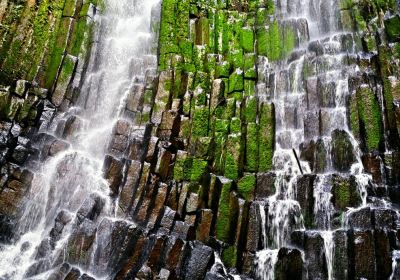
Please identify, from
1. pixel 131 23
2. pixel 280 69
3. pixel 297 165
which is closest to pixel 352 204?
pixel 297 165

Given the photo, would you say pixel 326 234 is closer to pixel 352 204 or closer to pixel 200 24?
pixel 352 204

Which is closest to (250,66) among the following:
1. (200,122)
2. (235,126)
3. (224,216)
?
(235,126)

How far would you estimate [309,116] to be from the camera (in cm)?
1584

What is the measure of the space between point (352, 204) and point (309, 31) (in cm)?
1002

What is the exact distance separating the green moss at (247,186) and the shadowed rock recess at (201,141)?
0.08 m

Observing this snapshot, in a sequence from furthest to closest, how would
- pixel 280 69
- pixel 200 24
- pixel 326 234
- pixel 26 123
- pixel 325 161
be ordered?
pixel 200 24 < pixel 280 69 < pixel 26 123 < pixel 325 161 < pixel 326 234

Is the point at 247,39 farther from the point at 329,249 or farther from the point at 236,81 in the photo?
the point at 329,249

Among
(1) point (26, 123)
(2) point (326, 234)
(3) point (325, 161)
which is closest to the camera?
(2) point (326, 234)

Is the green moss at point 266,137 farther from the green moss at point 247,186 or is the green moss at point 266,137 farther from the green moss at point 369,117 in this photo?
the green moss at point 369,117

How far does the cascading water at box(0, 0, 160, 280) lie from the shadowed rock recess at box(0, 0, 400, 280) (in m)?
0.06

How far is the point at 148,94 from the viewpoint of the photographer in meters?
18.0

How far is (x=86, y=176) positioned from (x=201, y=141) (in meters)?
4.79

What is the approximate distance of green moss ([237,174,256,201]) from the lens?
1471cm

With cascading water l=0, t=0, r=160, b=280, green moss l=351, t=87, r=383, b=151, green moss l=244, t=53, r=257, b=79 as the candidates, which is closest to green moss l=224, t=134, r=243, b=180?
green moss l=244, t=53, r=257, b=79
